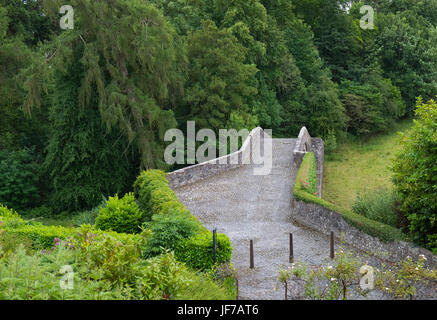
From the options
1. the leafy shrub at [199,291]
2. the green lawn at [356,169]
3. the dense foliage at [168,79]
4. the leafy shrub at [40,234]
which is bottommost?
the green lawn at [356,169]

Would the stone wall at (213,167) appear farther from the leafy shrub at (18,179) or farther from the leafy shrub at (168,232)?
the leafy shrub at (18,179)

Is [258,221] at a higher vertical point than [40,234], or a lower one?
lower

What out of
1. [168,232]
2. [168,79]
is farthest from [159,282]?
[168,79]

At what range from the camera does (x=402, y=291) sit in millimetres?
8648

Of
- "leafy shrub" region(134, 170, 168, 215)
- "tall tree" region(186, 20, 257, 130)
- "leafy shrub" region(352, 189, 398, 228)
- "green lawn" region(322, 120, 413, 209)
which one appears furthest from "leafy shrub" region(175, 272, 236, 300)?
"tall tree" region(186, 20, 257, 130)

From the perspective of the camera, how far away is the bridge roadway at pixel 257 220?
1099 centimetres

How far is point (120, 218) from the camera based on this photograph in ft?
44.3

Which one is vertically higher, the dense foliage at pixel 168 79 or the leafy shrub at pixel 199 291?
the dense foliage at pixel 168 79

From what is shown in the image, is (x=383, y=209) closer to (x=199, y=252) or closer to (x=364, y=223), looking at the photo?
(x=364, y=223)

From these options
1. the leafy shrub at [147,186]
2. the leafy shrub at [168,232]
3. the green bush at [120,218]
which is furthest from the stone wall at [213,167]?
the leafy shrub at [168,232]

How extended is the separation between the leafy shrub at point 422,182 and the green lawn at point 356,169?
36.1ft

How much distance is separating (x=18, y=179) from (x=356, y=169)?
21.2 meters

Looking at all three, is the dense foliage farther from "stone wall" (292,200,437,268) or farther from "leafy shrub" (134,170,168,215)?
"stone wall" (292,200,437,268)
